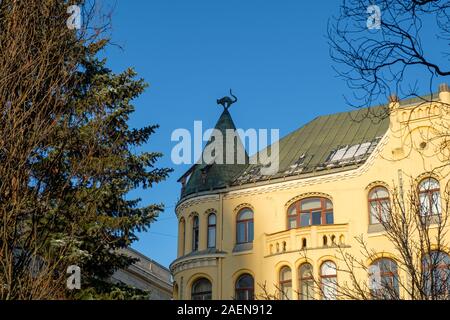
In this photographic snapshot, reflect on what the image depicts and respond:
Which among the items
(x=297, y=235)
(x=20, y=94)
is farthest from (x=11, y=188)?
(x=297, y=235)

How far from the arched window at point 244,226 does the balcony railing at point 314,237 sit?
85.2 inches

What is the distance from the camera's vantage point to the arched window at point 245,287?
1258 inches

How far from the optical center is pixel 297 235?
101ft

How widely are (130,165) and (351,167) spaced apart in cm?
1276

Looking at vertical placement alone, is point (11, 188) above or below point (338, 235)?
below

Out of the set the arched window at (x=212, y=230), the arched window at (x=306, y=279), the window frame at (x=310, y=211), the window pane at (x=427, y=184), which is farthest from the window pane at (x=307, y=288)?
the window pane at (x=427, y=184)

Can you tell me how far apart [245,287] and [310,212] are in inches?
166

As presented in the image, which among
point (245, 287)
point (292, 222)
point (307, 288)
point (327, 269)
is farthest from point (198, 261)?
point (327, 269)

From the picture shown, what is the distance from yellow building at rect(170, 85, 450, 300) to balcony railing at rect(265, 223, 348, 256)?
40mm

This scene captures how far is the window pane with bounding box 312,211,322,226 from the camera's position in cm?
3127

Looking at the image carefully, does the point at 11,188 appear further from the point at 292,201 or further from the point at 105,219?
the point at 292,201

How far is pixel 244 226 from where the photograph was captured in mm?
33281

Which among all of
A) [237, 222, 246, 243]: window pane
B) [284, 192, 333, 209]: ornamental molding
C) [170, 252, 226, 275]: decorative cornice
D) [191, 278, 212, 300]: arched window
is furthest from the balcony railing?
[191, 278, 212, 300]: arched window

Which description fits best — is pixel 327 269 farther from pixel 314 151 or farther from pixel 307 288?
pixel 314 151
